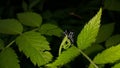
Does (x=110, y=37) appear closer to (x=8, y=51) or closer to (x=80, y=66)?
(x=80, y=66)

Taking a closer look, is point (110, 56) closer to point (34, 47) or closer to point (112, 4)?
point (34, 47)

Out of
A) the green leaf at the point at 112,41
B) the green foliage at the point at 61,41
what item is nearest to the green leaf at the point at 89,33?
the green foliage at the point at 61,41

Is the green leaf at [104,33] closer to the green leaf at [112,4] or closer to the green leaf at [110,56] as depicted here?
the green leaf at [112,4]

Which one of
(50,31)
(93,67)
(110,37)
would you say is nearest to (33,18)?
(50,31)

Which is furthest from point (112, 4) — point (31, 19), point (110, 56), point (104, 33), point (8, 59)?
point (8, 59)

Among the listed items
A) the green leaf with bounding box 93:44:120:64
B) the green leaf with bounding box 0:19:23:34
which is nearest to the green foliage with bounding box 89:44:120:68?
the green leaf with bounding box 93:44:120:64
